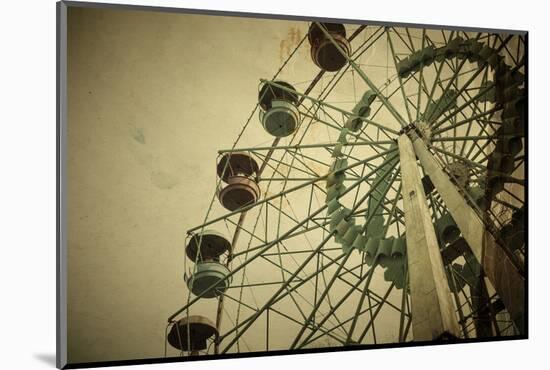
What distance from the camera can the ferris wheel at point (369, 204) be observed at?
5.99 meters

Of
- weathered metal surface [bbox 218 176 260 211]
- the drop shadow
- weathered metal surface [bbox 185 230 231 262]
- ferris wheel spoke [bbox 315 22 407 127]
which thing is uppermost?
ferris wheel spoke [bbox 315 22 407 127]

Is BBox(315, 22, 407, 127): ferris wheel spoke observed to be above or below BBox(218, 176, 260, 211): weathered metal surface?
above

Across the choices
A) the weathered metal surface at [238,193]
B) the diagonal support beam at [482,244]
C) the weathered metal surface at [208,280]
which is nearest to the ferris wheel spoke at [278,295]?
the weathered metal surface at [208,280]

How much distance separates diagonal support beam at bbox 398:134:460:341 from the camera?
6.12 metres

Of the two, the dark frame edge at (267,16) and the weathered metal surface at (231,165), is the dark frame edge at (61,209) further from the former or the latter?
the weathered metal surface at (231,165)

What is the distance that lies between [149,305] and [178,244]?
42 cm

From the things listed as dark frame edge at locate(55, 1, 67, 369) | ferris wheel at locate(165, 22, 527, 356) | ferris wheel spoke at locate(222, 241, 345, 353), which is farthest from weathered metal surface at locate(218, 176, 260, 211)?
dark frame edge at locate(55, 1, 67, 369)

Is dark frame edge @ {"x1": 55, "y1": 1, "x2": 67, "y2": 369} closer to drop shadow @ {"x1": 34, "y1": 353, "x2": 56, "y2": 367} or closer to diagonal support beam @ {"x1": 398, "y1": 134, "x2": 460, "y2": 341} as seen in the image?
drop shadow @ {"x1": 34, "y1": 353, "x2": 56, "y2": 367}

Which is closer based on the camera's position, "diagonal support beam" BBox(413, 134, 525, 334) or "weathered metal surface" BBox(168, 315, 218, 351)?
"weathered metal surface" BBox(168, 315, 218, 351)

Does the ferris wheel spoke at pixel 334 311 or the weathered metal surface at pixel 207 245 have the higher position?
the weathered metal surface at pixel 207 245

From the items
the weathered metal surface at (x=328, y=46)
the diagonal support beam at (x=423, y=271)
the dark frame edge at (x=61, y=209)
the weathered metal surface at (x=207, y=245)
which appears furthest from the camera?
the weathered metal surface at (x=328, y=46)

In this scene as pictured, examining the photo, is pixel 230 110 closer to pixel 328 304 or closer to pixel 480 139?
pixel 328 304

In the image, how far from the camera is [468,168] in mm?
6641

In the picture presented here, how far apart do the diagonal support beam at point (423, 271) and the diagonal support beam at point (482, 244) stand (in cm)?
13
